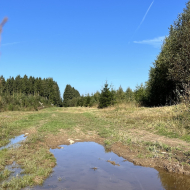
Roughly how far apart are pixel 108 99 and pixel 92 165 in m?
20.2

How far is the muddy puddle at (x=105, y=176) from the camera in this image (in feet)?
12.1

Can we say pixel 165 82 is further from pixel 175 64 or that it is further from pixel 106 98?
pixel 106 98

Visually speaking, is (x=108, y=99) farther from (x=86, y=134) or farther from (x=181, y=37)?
(x=86, y=134)

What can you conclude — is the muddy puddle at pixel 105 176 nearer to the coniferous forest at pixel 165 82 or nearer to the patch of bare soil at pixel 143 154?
the patch of bare soil at pixel 143 154

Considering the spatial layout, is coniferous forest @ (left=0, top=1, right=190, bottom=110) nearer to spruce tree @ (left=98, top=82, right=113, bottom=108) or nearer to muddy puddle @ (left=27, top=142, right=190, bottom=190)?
spruce tree @ (left=98, top=82, right=113, bottom=108)

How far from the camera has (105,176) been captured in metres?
4.16

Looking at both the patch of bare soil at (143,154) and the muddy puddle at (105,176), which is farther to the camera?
the patch of bare soil at (143,154)

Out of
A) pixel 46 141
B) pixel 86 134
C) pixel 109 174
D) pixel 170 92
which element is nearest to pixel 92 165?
pixel 109 174

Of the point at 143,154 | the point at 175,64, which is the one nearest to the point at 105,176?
the point at 143,154

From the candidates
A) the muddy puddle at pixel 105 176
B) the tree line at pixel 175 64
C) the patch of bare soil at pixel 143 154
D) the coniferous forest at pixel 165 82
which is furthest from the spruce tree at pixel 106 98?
the muddy puddle at pixel 105 176

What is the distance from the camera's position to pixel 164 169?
4562 millimetres

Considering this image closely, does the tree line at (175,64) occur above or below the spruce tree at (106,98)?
above

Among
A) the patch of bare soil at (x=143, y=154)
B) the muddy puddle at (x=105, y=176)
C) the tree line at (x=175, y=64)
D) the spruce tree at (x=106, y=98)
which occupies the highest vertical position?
the tree line at (x=175, y=64)

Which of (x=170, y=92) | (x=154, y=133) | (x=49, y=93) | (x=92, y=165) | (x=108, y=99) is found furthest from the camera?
(x=49, y=93)
